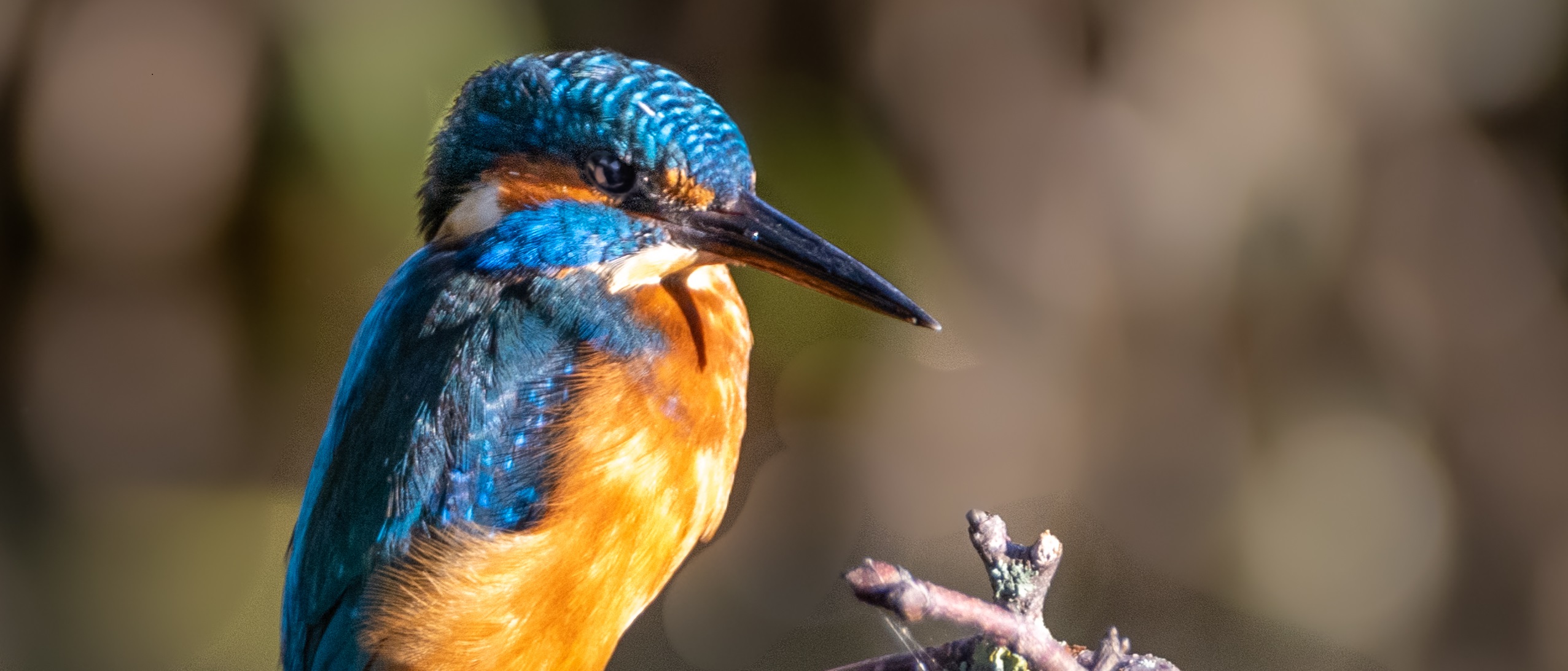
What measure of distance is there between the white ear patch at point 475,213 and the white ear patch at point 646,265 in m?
0.12

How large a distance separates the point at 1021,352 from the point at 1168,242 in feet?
1.08

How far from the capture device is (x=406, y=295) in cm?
117

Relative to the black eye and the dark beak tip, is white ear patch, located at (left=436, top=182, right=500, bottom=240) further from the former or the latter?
the dark beak tip

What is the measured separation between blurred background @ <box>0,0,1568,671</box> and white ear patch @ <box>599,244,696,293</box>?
995mm

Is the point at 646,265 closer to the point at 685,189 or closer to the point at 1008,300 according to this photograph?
the point at 685,189

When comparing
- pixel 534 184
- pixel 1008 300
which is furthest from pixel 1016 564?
pixel 1008 300

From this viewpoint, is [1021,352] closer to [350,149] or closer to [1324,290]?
[1324,290]

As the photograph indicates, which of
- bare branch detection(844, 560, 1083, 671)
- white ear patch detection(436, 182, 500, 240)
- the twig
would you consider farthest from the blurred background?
bare branch detection(844, 560, 1083, 671)

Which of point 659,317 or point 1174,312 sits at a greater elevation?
point 1174,312

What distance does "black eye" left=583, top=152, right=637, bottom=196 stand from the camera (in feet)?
3.66

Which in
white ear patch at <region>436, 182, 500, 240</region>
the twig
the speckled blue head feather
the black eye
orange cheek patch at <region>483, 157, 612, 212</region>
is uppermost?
the speckled blue head feather

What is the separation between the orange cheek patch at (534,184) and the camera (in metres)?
1.13

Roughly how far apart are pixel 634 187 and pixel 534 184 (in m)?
0.10

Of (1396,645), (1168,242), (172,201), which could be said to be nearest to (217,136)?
→ (172,201)
